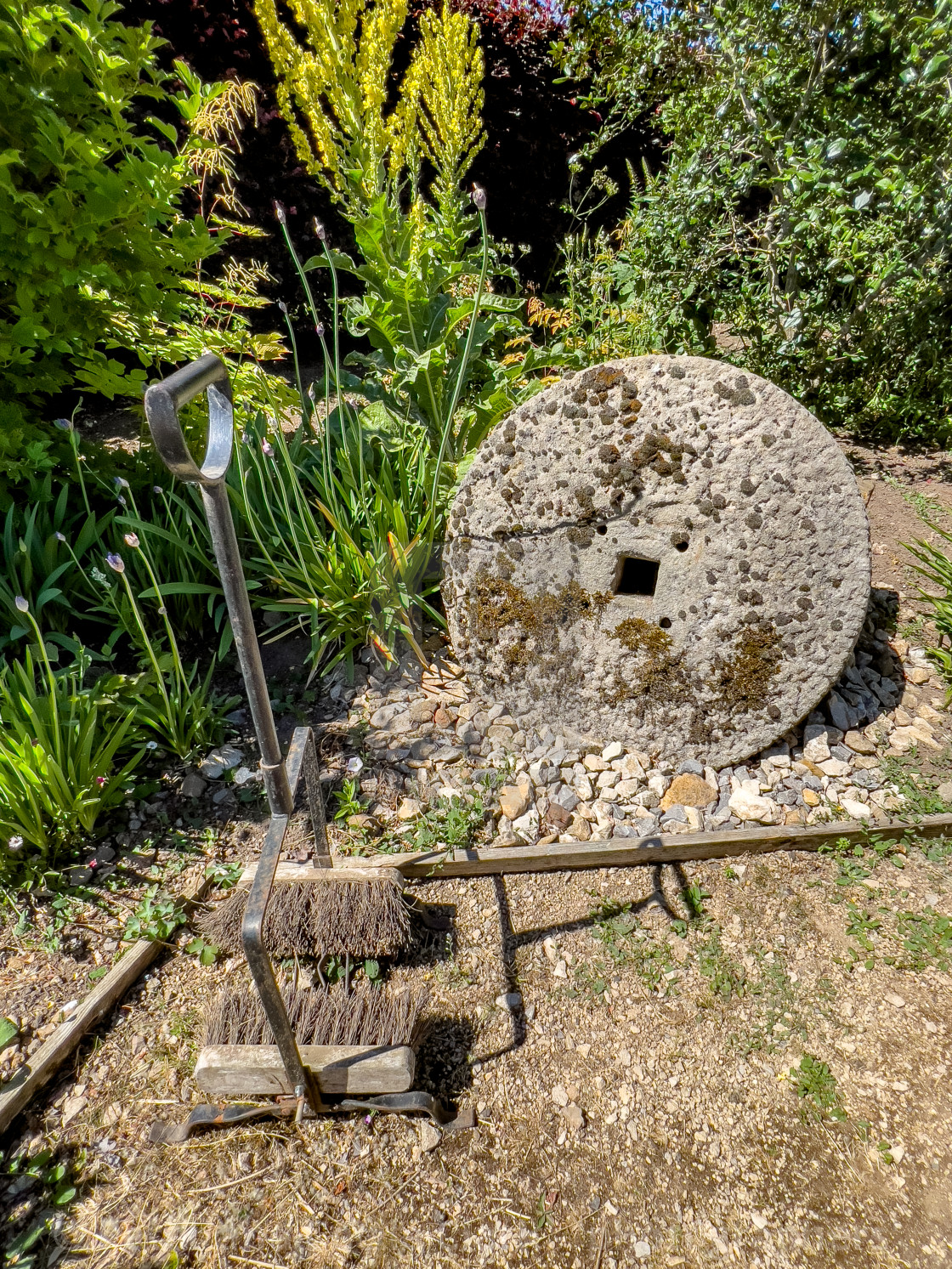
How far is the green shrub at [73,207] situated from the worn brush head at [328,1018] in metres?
2.18

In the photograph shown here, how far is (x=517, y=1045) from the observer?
185 cm

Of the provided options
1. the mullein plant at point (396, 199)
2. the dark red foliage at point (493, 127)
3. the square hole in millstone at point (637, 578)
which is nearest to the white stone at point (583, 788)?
the square hole in millstone at point (637, 578)

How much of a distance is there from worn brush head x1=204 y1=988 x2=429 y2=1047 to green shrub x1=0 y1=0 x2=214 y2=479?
7.16 feet

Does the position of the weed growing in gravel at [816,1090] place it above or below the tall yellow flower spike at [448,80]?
below

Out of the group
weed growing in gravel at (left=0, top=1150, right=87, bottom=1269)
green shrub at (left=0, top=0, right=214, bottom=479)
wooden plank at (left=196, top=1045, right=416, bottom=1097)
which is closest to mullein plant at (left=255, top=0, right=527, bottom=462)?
green shrub at (left=0, top=0, right=214, bottom=479)

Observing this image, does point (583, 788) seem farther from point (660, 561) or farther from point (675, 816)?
point (660, 561)

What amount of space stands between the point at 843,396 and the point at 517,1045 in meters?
3.82

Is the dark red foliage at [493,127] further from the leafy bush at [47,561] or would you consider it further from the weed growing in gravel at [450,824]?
the weed growing in gravel at [450,824]

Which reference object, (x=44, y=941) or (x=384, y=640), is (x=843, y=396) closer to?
(x=384, y=640)

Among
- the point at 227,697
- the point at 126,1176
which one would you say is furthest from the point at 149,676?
the point at 126,1176

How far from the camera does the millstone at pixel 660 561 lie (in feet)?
7.39

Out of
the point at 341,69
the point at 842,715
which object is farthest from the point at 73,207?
the point at 842,715

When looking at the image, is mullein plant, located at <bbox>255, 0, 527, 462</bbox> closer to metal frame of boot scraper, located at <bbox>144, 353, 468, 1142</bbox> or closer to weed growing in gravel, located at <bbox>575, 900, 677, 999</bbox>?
metal frame of boot scraper, located at <bbox>144, 353, 468, 1142</bbox>

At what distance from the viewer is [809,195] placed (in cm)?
329
